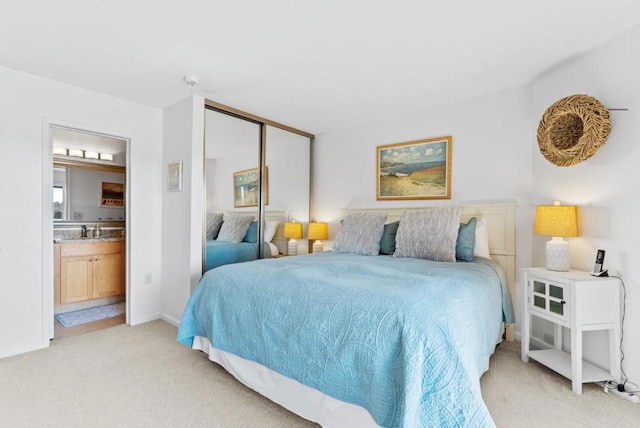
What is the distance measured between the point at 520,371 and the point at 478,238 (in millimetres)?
1087

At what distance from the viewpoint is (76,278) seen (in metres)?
3.73

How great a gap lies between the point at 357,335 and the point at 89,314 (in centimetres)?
371

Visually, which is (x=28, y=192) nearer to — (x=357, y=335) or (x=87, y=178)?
(x=87, y=178)

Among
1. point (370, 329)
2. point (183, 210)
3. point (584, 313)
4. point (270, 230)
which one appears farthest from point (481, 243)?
point (183, 210)

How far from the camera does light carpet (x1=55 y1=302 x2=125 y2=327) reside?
3.39 meters

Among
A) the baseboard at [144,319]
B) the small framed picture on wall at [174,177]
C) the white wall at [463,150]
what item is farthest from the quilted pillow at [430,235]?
the baseboard at [144,319]

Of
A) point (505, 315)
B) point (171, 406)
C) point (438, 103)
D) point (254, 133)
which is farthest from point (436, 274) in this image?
point (254, 133)

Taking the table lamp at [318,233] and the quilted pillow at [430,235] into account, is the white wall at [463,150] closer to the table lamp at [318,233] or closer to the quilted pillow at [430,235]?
the table lamp at [318,233]

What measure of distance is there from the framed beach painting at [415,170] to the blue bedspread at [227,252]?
1652mm

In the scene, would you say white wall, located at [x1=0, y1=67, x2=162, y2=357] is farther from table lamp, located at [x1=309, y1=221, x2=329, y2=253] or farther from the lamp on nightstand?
table lamp, located at [x1=309, y1=221, x2=329, y2=253]

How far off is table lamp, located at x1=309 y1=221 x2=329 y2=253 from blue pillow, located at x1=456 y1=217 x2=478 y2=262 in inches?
71.6

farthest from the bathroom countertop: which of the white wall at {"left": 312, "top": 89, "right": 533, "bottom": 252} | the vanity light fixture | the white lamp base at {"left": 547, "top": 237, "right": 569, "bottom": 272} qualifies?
the white lamp base at {"left": 547, "top": 237, "right": 569, "bottom": 272}

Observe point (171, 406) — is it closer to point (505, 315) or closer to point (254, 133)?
point (505, 315)

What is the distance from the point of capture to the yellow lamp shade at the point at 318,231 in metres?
4.09
